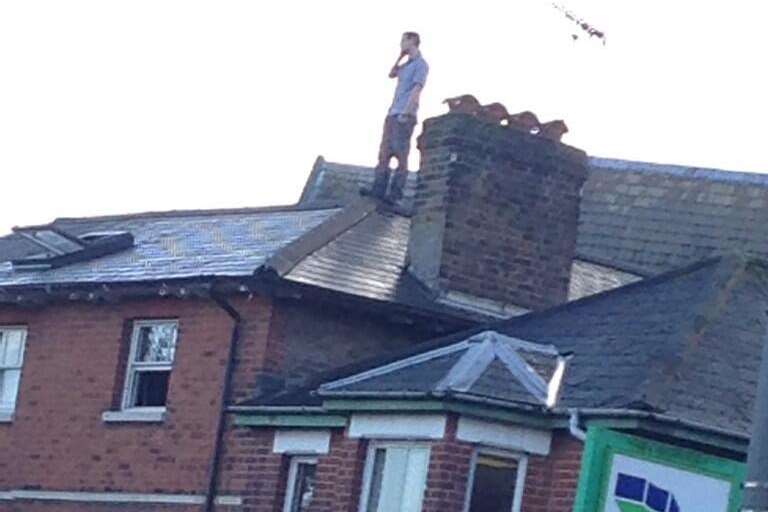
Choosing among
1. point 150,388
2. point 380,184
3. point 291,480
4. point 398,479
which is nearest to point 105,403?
point 150,388

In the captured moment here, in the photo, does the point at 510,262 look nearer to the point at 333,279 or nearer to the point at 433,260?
the point at 433,260

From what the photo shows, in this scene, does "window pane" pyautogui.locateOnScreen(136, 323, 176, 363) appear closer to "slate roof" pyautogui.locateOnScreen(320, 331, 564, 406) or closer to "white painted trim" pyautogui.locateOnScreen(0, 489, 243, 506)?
"white painted trim" pyautogui.locateOnScreen(0, 489, 243, 506)

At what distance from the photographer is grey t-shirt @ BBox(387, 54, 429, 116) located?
28672mm

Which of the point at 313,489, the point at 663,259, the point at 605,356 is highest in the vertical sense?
the point at 663,259

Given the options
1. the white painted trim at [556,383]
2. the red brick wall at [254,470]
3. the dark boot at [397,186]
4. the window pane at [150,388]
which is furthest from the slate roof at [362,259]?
the white painted trim at [556,383]

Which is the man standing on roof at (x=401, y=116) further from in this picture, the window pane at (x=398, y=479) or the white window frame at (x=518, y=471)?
the white window frame at (x=518, y=471)

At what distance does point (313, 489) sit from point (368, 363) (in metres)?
1.81

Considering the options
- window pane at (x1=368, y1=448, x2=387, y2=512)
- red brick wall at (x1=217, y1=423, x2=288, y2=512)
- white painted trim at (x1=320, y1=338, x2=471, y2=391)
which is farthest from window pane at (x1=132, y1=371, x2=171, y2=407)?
window pane at (x1=368, y1=448, x2=387, y2=512)

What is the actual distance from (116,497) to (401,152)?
5.98 m

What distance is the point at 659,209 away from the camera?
41500 mm

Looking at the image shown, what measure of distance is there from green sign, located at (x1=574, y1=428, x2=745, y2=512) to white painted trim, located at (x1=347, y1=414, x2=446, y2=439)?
11.6 ft

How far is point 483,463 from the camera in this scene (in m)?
21.4

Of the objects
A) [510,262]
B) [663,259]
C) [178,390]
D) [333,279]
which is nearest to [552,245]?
[510,262]

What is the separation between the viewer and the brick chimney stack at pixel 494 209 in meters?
26.9
